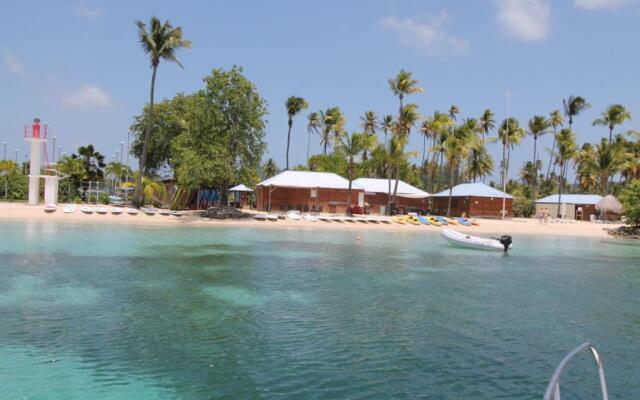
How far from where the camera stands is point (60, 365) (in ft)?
26.0

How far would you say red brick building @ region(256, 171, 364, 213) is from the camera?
47.4m

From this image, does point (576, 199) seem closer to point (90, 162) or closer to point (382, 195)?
point (382, 195)

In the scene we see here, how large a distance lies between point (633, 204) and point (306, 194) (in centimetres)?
2691

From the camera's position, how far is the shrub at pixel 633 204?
134ft

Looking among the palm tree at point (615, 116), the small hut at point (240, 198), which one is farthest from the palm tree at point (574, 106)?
the small hut at point (240, 198)

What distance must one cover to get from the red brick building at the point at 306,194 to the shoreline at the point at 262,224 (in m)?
6.70

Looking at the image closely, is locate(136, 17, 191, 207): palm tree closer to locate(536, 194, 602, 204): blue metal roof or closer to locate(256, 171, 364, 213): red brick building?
locate(256, 171, 364, 213): red brick building

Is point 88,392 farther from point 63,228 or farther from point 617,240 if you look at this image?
point 617,240

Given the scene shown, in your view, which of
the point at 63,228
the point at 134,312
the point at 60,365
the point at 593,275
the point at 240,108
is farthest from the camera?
the point at 240,108

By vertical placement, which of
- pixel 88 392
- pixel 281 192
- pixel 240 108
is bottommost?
pixel 88 392

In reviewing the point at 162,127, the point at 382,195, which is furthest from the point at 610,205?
the point at 162,127

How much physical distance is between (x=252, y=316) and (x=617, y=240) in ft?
118

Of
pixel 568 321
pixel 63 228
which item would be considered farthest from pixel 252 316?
pixel 63 228

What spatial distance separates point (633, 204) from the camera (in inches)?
1624
